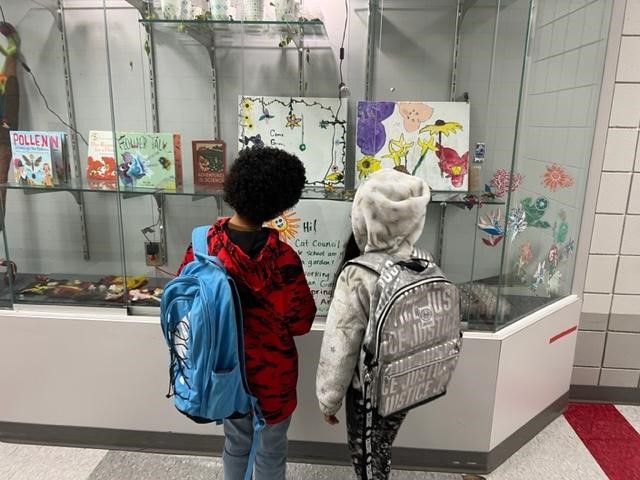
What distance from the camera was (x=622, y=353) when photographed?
2137 millimetres

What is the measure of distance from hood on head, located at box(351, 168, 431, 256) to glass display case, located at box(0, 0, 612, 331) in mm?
504

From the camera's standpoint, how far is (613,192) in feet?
6.44

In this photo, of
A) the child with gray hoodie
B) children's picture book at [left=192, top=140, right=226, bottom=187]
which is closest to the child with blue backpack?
the child with gray hoodie

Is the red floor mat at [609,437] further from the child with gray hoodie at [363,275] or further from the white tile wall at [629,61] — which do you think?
the white tile wall at [629,61]

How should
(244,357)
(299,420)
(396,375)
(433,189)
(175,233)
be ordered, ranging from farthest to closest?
1. (175,233)
2. (433,189)
3. (299,420)
4. (244,357)
5. (396,375)

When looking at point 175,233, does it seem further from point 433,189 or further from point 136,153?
point 433,189

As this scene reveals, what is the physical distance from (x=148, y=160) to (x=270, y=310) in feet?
2.99

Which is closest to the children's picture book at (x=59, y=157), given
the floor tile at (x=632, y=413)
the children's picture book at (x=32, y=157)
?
the children's picture book at (x=32, y=157)

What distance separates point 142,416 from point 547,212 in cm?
185

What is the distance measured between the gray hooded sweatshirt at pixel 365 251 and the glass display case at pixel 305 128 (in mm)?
509

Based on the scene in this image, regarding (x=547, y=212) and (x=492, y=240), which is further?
(x=547, y=212)

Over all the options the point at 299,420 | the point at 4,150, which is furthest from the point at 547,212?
the point at 4,150

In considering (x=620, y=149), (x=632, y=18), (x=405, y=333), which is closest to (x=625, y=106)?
(x=620, y=149)

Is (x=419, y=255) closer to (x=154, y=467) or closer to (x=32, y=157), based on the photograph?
(x=154, y=467)
